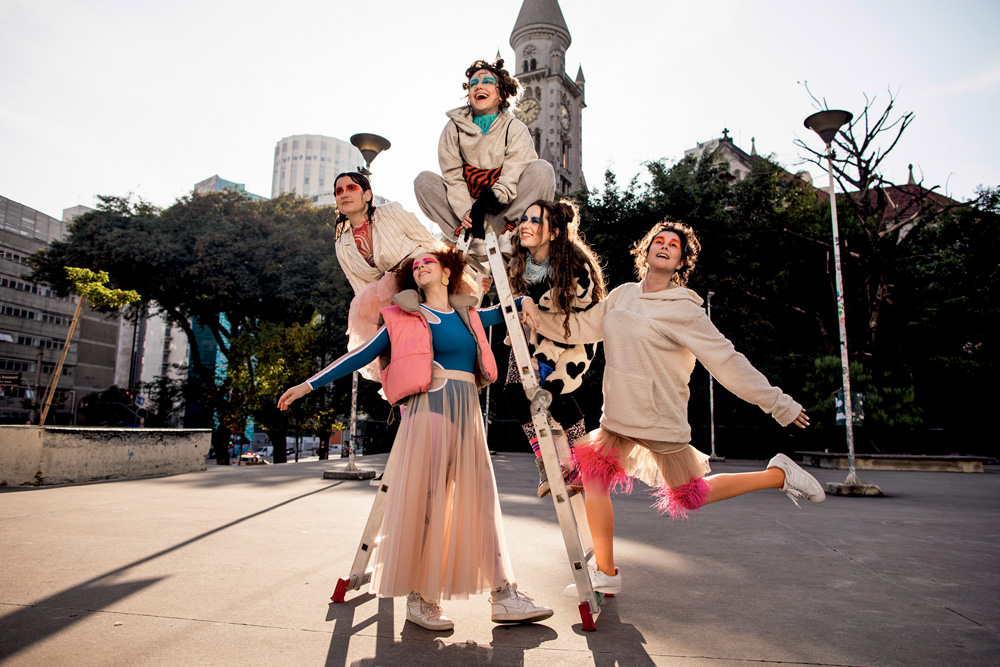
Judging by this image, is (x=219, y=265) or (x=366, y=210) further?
(x=219, y=265)

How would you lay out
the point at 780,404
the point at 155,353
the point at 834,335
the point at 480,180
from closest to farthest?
the point at 780,404 < the point at 480,180 < the point at 834,335 < the point at 155,353

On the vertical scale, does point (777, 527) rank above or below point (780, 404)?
below

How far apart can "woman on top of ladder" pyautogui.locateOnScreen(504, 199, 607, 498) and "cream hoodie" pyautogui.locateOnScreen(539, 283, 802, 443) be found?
258 millimetres

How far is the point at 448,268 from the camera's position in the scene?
356 cm

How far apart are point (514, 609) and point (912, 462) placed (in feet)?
59.6

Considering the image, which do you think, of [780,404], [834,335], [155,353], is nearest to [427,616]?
[780,404]

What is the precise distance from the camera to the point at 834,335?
22734 millimetres

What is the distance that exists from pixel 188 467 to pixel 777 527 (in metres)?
9.98

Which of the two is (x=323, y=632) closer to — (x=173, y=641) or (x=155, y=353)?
(x=173, y=641)

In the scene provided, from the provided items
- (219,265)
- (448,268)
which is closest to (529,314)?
(448,268)

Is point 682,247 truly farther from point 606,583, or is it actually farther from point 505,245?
point 606,583

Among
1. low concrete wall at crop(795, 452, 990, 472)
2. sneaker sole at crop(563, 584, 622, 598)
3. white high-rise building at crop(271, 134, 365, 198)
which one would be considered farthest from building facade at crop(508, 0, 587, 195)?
white high-rise building at crop(271, 134, 365, 198)

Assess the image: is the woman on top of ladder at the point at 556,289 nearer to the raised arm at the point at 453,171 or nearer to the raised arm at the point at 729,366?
the raised arm at the point at 453,171

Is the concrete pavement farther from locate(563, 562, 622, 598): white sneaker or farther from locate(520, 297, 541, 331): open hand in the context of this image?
locate(520, 297, 541, 331): open hand
